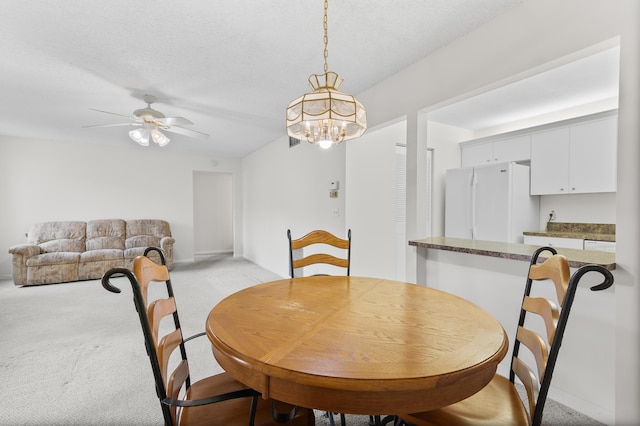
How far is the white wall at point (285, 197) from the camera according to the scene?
148 inches

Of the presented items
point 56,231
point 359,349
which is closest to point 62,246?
point 56,231

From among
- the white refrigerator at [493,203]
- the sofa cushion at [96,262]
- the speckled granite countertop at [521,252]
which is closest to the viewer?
the speckled granite countertop at [521,252]

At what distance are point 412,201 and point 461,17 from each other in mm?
1341

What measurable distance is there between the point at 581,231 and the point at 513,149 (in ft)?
4.09

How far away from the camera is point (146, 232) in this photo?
5.79 meters

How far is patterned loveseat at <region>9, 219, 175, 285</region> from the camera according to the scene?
447 cm

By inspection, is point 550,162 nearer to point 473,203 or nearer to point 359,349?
point 473,203

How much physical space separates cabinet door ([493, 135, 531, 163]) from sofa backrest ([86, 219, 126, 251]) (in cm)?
635

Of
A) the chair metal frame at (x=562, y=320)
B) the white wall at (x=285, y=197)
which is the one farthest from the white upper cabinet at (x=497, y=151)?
the chair metal frame at (x=562, y=320)

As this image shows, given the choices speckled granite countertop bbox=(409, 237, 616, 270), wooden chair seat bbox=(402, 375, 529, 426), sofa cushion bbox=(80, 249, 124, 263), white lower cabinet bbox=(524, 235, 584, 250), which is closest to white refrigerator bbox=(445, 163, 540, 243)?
white lower cabinet bbox=(524, 235, 584, 250)

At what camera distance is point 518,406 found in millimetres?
1057

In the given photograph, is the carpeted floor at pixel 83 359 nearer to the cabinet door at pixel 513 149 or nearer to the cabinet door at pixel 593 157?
the cabinet door at pixel 593 157

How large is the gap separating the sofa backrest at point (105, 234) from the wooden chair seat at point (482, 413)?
233 inches

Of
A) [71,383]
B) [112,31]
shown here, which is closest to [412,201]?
[112,31]
